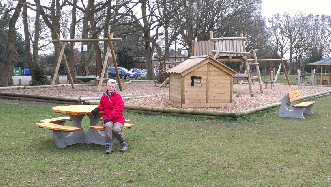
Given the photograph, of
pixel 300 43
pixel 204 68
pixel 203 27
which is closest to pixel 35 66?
pixel 204 68

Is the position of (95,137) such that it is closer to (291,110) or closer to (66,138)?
(66,138)

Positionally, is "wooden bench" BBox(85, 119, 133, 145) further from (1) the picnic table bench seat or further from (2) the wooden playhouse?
(2) the wooden playhouse

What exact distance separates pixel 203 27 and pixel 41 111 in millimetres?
24632

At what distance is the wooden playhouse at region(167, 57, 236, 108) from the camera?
12.4 meters

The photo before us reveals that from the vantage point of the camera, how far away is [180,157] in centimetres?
648

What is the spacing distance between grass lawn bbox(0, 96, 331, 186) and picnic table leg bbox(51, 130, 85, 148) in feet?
0.45

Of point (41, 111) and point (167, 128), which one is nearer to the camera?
point (167, 128)

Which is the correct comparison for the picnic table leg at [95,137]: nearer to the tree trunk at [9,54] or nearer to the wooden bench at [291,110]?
the wooden bench at [291,110]

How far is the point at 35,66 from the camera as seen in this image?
2175 centimetres

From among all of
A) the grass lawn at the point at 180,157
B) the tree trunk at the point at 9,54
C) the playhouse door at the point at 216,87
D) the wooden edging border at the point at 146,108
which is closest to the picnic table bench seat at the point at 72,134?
the grass lawn at the point at 180,157

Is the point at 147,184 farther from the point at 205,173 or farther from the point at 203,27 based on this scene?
the point at 203,27

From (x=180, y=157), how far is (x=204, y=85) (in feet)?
20.9

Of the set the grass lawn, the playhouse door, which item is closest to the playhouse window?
the playhouse door

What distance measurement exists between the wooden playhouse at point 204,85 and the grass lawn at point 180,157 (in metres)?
2.56
